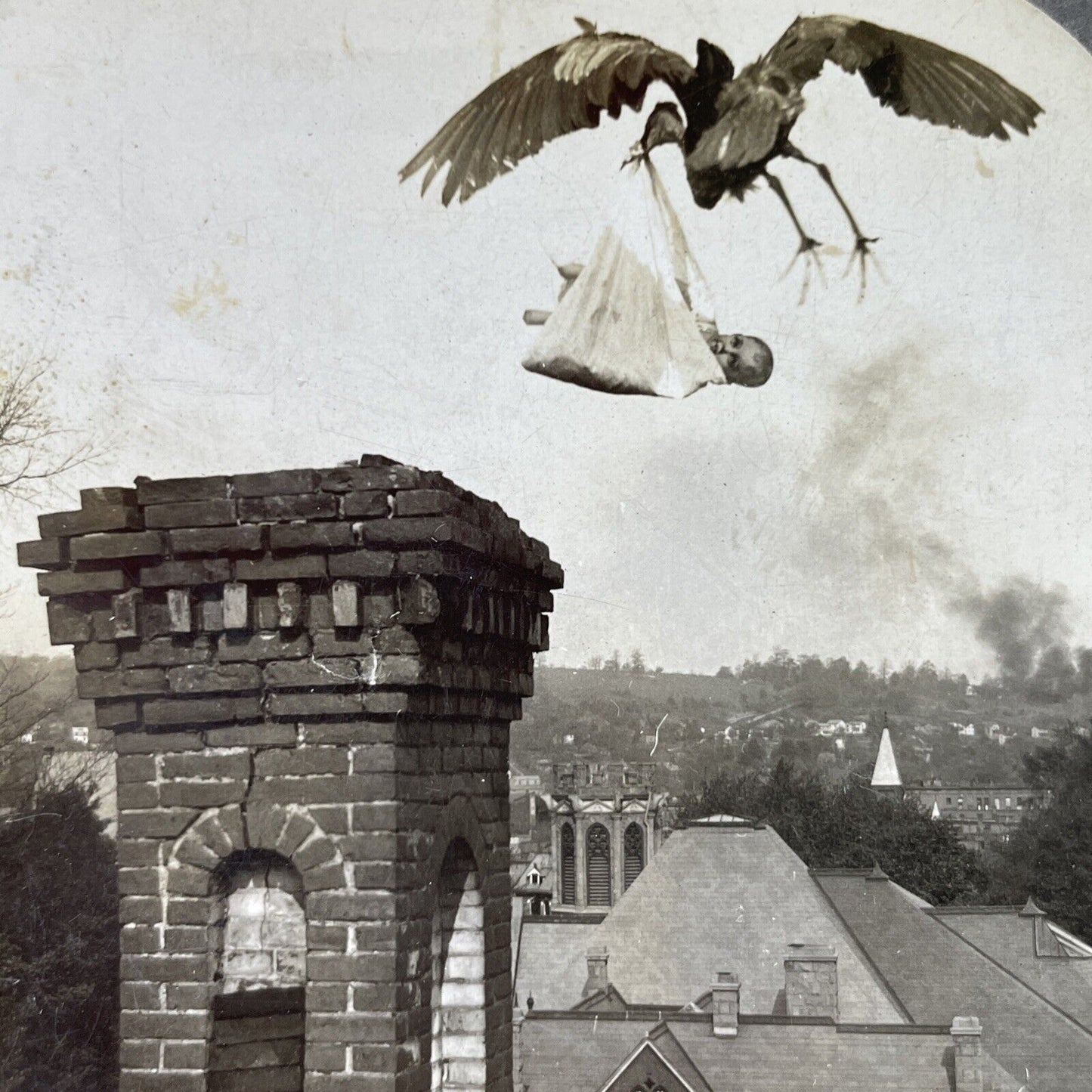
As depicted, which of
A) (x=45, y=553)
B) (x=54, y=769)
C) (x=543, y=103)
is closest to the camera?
(x=45, y=553)

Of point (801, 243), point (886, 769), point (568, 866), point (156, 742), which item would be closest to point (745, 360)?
point (801, 243)

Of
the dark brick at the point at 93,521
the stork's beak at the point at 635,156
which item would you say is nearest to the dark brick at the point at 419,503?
the dark brick at the point at 93,521

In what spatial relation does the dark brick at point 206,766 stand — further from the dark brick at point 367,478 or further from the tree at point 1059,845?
the tree at point 1059,845

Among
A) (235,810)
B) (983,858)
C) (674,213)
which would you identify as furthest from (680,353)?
(983,858)

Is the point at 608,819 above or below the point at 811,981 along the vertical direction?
above

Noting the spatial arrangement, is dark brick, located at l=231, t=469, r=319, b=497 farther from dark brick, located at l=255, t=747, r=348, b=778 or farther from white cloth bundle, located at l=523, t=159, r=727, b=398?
white cloth bundle, located at l=523, t=159, r=727, b=398

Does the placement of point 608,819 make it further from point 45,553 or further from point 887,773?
point 45,553

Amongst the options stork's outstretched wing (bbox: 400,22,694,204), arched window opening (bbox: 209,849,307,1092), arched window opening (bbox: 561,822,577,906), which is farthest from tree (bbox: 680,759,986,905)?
arched window opening (bbox: 209,849,307,1092)
